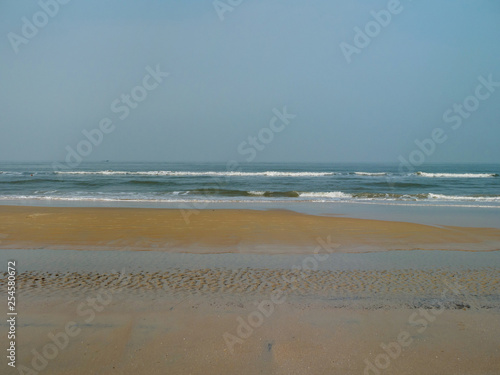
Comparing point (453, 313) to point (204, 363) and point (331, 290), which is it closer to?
point (331, 290)

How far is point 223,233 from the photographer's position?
35.4 feet

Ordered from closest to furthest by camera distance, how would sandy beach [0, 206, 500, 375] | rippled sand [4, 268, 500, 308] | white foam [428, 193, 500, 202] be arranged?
1. sandy beach [0, 206, 500, 375]
2. rippled sand [4, 268, 500, 308]
3. white foam [428, 193, 500, 202]

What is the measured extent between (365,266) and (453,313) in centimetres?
240

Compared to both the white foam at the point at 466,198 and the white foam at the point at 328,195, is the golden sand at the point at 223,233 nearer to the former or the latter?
the white foam at the point at 328,195

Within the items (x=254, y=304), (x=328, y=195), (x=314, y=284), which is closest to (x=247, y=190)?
(x=328, y=195)

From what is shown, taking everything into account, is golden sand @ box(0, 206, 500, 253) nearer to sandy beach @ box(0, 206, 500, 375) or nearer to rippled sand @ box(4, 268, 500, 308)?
sandy beach @ box(0, 206, 500, 375)

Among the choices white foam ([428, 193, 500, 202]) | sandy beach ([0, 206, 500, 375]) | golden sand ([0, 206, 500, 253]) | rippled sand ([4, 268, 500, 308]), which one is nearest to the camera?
sandy beach ([0, 206, 500, 375])

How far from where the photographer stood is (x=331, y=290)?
230 inches

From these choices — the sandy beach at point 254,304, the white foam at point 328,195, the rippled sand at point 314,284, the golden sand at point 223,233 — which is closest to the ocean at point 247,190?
the white foam at point 328,195

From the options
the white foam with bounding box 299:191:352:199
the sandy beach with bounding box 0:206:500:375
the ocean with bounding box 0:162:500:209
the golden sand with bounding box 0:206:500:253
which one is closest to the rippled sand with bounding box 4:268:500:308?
the sandy beach with bounding box 0:206:500:375

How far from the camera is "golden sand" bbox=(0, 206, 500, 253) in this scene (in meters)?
9.09

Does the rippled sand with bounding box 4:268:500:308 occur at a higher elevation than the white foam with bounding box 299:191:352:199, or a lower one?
higher

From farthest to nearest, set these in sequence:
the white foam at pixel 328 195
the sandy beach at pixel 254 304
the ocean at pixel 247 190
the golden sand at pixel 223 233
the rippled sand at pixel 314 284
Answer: the white foam at pixel 328 195
the ocean at pixel 247 190
the golden sand at pixel 223 233
the rippled sand at pixel 314 284
the sandy beach at pixel 254 304

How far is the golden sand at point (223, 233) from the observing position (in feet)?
29.8
